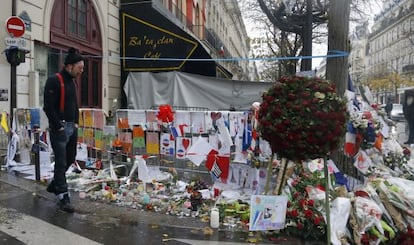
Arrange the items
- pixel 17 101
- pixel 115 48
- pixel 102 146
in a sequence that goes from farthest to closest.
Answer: pixel 115 48, pixel 17 101, pixel 102 146

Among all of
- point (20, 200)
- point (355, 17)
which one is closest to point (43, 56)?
point (20, 200)

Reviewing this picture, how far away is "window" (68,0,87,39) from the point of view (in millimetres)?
11641

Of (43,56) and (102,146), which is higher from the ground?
(43,56)

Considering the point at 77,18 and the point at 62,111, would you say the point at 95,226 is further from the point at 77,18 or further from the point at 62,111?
the point at 77,18

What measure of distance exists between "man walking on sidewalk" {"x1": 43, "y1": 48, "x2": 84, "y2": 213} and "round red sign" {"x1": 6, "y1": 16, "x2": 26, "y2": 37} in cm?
422

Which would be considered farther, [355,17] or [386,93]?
[386,93]

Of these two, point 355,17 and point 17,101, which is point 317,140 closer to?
point 17,101

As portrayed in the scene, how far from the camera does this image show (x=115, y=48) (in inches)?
547

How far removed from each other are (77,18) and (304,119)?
9666 mm

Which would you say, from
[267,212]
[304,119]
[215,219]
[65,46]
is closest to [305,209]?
[267,212]

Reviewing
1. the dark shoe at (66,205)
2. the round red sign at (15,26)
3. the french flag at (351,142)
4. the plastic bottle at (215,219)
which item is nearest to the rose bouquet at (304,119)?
the plastic bottle at (215,219)

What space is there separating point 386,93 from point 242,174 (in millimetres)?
76656

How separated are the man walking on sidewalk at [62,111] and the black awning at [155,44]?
7077 millimetres

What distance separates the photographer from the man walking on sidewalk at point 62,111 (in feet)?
16.5
